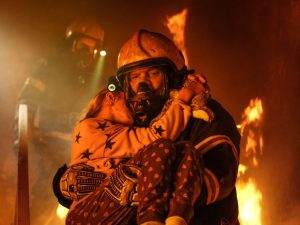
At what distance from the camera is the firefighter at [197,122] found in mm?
3016

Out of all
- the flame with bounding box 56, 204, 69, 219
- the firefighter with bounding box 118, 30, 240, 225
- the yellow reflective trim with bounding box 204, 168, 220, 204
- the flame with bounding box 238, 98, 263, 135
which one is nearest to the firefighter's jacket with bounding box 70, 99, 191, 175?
the firefighter with bounding box 118, 30, 240, 225

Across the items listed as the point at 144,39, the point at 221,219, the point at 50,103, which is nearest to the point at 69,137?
the point at 50,103

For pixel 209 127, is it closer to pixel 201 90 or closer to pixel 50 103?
pixel 201 90

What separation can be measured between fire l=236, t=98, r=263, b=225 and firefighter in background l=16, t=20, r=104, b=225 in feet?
8.49

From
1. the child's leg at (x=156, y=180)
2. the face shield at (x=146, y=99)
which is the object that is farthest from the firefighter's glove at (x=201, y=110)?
the child's leg at (x=156, y=180)

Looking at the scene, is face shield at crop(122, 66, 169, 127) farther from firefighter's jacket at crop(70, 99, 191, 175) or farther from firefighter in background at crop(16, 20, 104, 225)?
firefighter in background at crop(16, 20, 104, 225)

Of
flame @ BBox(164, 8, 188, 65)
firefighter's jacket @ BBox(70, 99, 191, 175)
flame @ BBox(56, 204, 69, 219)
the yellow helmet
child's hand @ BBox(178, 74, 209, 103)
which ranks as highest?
flame @ BBox(164, 8, 188, 65)

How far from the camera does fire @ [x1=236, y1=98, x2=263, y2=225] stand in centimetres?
723

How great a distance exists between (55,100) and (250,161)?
10.5 feet

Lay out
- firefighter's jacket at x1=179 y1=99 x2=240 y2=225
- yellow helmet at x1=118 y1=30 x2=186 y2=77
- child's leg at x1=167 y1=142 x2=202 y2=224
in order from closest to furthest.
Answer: child's leg at x1=167 y1=142 x2=202 y2=224
firefighter's jacket at x1=179 y1=99 x2=240 y2=225
yellow helmet at x1=118 y1=30 x2=186 y2=77

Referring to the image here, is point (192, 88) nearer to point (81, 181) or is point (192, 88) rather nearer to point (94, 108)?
point (94, 108)

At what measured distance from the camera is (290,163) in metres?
6.21

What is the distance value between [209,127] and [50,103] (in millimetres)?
4815

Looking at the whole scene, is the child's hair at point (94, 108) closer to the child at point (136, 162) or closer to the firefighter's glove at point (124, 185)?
the child at point (136, 162)
